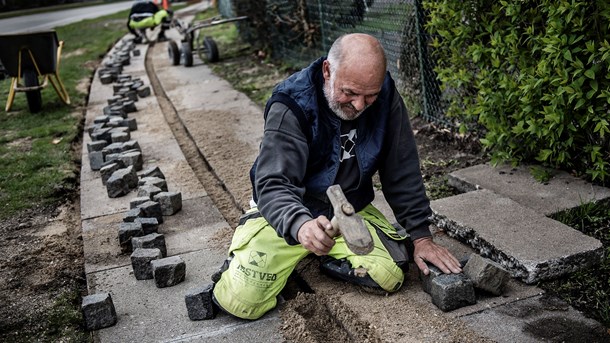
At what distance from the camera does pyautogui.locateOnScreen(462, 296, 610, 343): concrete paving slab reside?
3271 mm

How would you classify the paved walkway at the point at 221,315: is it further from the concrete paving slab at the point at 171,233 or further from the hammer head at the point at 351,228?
the hammer head at the point at 351,228

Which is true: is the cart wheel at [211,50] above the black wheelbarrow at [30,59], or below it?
below

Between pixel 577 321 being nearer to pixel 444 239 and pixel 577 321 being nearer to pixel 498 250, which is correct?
pixel 498 250

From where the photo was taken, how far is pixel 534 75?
16.5ft

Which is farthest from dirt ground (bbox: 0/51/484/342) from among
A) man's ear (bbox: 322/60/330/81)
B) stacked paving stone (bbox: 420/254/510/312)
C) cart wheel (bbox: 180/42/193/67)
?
cart wheel (bbox: 180/42/193/67)

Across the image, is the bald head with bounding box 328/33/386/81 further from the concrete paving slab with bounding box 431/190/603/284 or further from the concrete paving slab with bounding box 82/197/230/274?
the concrete paving slab with bounding box 82/197/230/274

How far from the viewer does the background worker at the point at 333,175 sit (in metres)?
3.55

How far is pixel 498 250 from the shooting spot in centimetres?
402

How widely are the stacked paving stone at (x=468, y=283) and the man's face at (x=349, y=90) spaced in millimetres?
915

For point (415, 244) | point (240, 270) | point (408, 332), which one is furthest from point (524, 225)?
point (240, 270)

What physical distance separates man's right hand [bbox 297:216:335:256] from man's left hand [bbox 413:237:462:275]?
0.76m

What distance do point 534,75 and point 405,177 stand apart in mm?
1581

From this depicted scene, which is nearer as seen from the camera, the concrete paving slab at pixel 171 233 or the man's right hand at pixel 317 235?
the man's right hand at pixel 317 235

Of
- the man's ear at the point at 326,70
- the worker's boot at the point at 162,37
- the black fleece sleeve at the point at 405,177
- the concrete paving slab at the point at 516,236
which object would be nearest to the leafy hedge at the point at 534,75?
the concrete paving slab at the point at 516,236
